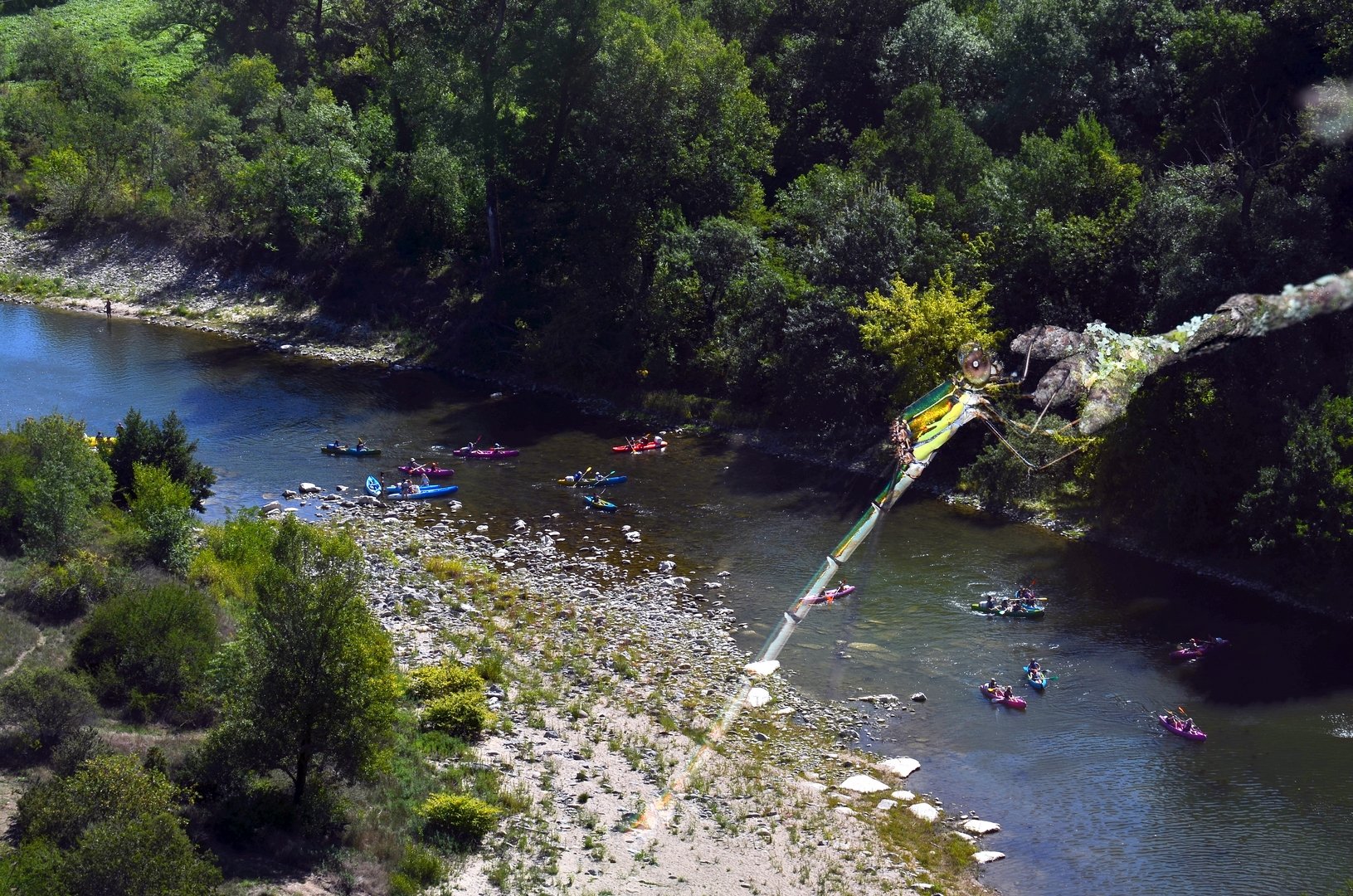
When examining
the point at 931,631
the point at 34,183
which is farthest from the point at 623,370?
the point at 34,183

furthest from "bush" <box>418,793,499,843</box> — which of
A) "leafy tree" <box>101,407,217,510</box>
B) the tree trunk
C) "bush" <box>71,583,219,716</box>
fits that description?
"leafy tree" <box>101,407,217,510</box>

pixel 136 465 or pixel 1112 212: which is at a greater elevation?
pixel 1112 212

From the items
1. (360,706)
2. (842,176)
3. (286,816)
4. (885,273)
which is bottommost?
(286,816)

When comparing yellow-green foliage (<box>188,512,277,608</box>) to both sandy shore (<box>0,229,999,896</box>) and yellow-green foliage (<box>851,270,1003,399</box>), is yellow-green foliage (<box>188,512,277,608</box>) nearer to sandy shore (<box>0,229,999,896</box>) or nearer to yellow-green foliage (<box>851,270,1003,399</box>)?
sandy shore (<box>0,229,999,896</box>)

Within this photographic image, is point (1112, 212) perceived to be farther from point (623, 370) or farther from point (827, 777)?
point (827, 777)

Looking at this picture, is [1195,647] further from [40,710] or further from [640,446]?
[40,710]

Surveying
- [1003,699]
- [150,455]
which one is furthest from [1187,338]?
[150,455]
